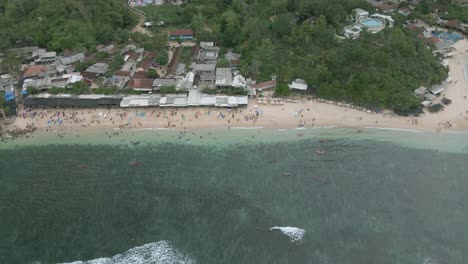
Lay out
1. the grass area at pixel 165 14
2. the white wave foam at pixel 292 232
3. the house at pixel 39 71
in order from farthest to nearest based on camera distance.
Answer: the grass area at pixel 165 14 → the house at pixel 39 71 → the white wave foam at pixel 292 232

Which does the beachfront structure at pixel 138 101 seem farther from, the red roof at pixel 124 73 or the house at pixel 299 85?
the house at pixel 299 85

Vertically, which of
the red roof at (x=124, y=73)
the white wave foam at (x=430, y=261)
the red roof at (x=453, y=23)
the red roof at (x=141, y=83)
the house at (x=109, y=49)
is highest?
the red roof at (x=453, y=23)

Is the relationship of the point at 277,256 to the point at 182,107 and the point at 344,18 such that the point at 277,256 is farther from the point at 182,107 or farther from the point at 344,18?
the point at 344,18

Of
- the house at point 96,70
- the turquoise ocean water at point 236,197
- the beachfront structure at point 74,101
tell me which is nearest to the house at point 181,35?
the house at point 96,70

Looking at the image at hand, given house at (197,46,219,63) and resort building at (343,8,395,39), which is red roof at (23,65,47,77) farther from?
resort building at (343,8,395,39)

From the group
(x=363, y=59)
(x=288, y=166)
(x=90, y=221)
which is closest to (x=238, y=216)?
(x=288, y=166)

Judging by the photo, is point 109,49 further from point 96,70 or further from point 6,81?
point 6,81
